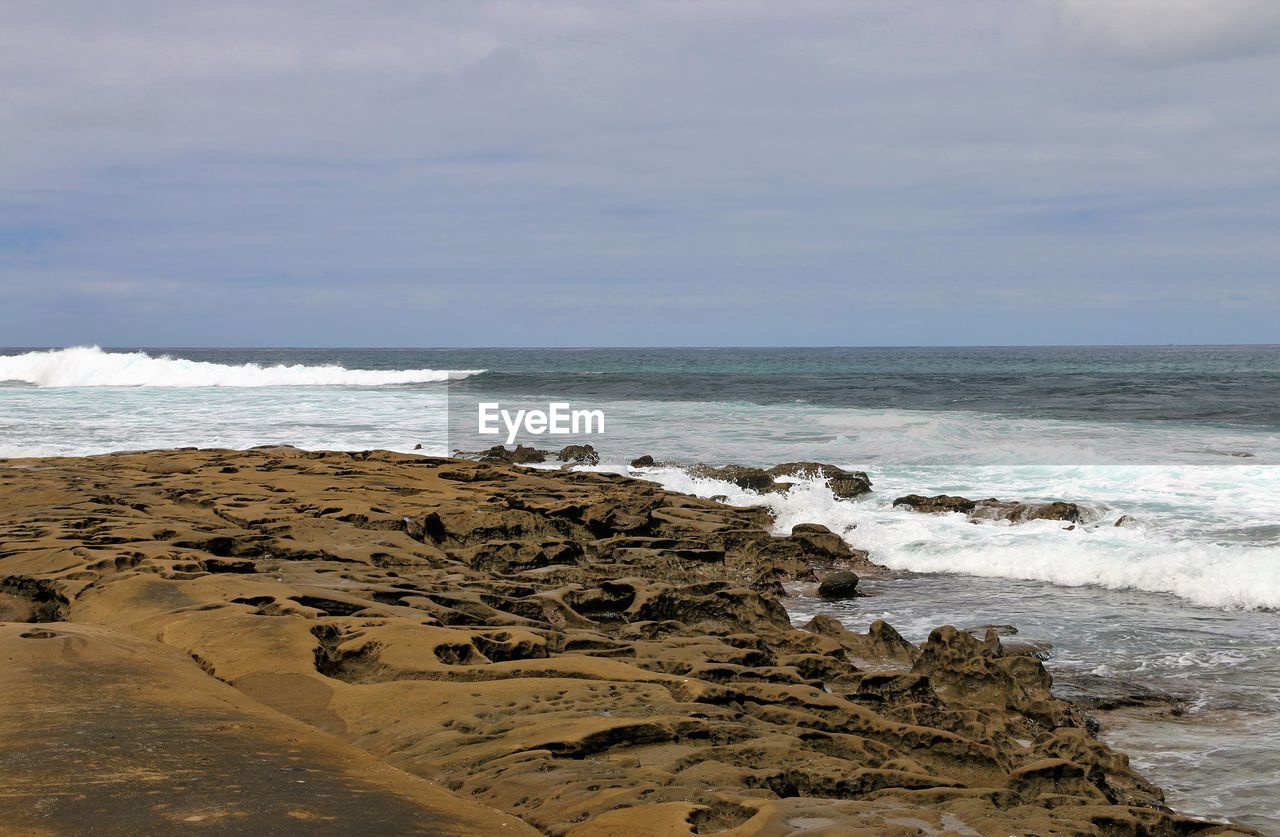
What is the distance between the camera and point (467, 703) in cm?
464

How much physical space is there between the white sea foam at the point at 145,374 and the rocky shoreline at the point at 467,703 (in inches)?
1764

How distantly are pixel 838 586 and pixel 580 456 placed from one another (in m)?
10.2

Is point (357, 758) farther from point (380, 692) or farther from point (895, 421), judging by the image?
point (895, 421)

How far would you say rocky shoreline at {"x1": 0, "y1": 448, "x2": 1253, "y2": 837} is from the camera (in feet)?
11.4

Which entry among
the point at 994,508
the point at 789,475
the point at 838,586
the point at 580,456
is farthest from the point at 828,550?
the point at 580,456

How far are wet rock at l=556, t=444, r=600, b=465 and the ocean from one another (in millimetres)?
411

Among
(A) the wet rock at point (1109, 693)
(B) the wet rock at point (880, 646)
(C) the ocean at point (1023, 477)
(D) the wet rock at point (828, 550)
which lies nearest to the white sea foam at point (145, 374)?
(C) the ocean at point (1023, 477)

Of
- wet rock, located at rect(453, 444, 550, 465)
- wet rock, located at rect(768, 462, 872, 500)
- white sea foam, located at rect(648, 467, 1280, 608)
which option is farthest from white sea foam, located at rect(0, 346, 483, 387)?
white sea foam, located at rect(648, 467, 1280, 608)

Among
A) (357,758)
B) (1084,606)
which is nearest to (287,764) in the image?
(357,758)

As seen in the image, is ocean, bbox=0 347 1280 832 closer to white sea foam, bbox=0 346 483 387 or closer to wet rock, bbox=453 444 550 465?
white sea foam, bbox=0 346 483 387

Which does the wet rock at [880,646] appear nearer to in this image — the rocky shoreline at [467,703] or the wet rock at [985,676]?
the rocky shoreline at [467,703]

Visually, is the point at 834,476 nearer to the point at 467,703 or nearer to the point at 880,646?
the point at 880,646

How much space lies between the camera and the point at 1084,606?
9.55 meters

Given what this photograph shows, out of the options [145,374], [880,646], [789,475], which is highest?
[145,374]
